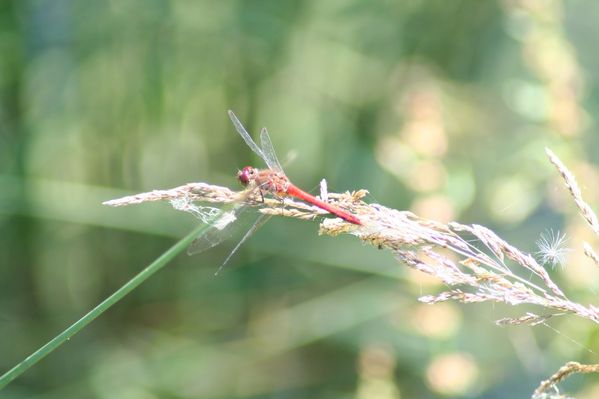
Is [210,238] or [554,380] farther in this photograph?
[210,238]

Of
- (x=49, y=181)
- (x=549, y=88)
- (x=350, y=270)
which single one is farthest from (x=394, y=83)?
(x=49, y=181)

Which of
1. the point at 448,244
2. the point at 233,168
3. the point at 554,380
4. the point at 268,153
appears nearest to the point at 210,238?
the point at 268,153

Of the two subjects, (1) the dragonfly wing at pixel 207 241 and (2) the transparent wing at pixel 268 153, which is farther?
(2) the transparent wing at pixel 268 153

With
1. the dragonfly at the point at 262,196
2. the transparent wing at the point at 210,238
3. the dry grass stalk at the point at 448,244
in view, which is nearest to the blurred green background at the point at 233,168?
the dragonfly at the point at 262,196

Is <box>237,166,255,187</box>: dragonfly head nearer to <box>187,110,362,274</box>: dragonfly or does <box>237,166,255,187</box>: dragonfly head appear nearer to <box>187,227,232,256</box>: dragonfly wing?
<box>187,110,362,274</box>: dragonfly

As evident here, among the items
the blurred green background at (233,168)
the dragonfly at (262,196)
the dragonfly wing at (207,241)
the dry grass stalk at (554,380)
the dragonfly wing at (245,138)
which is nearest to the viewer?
the dry grass stalk at (554,380)

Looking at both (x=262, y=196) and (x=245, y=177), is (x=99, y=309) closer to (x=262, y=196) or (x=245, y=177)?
(x=262, y=196)

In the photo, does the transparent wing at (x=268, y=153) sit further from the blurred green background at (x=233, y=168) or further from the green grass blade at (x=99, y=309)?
the blurred green background at (x=233, y=168)

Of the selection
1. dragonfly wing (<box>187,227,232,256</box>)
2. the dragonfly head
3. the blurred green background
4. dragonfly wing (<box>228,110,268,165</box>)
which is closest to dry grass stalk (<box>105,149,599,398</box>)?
dragonfly wing (<box>187,227,232,256</box>)
